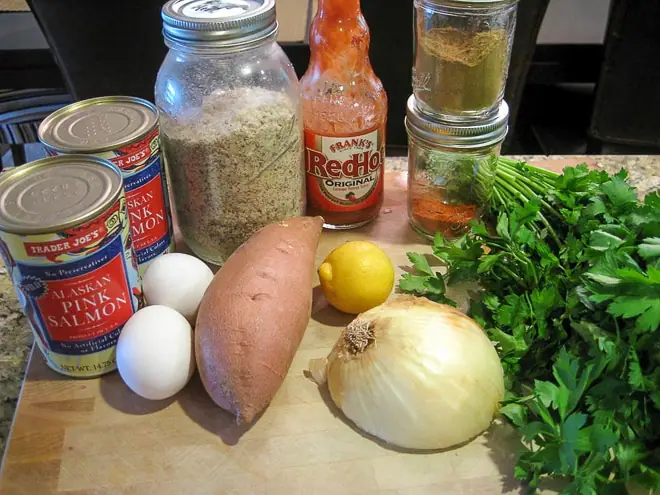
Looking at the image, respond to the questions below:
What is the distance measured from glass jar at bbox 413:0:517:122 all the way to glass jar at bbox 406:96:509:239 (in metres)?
0.02

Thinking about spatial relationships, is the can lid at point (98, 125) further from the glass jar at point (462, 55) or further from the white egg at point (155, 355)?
the glass jar at point (462, 55)

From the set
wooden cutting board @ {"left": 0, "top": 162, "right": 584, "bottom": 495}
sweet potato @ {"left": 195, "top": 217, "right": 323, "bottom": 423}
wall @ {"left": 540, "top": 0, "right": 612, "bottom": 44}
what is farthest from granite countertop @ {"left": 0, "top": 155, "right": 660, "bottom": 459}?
wall @ {"left": 540, "top": 0, "right": 612, "bottom": 44}

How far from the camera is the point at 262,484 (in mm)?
755

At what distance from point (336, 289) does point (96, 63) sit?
1.18m

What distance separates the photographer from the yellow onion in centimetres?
77

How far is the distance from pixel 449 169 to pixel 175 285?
0.53 meters

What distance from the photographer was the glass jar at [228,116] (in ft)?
3.01

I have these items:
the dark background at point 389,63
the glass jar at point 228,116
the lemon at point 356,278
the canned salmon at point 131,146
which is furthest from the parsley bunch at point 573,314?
the dark background at point 389,63

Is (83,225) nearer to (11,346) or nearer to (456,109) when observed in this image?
(11,346)

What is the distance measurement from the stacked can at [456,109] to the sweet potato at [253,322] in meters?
0.32

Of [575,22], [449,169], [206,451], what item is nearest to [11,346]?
[206,451]

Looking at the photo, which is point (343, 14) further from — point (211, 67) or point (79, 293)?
point (79, 293)

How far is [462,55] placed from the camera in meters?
0.99

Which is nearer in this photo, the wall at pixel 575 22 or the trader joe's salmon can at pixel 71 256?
the trader joe's salmon can at pixel 71 256
